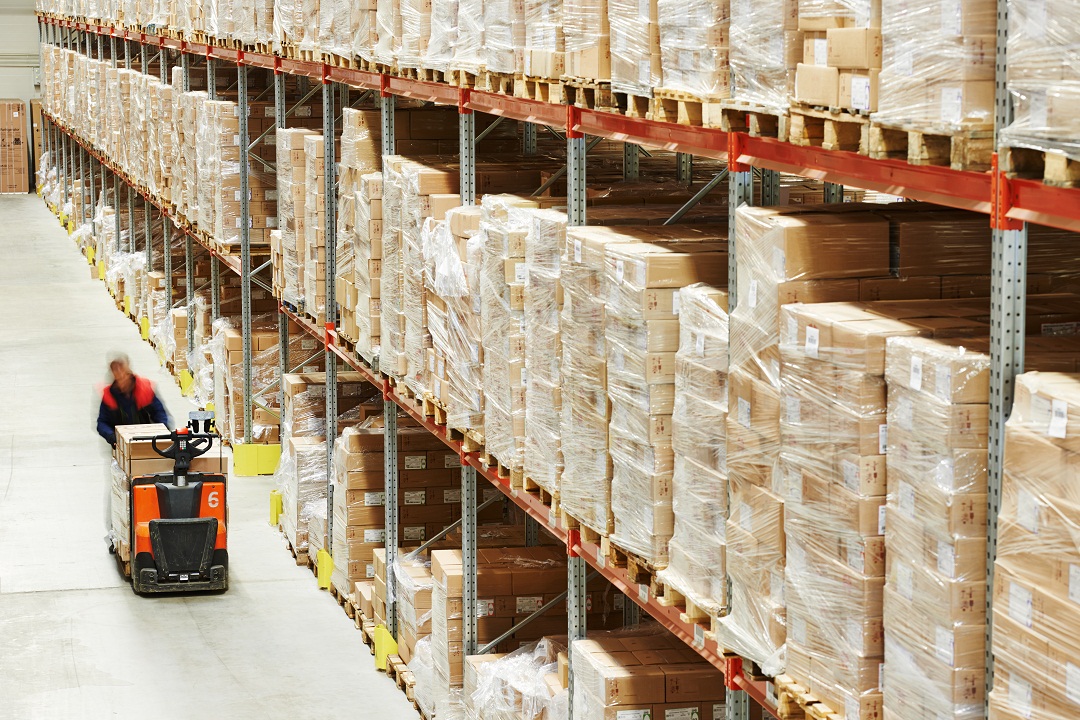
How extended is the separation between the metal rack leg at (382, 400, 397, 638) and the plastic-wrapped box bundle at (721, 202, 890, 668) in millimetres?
5066

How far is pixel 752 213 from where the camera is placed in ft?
16.3

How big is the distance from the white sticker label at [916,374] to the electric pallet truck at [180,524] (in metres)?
7.85

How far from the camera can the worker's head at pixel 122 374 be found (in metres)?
12.6

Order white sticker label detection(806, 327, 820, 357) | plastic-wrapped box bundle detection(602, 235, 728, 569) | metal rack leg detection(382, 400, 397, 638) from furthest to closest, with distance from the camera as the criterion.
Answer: metal rack leg detection(382, 400, 397, 638) → plastic-wrapped box bundle detection(602, 235, 728, 569) → white sticker label detection(806, 327, 820, 357)

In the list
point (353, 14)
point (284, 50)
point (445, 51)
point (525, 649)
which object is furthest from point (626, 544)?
point (284, 50)

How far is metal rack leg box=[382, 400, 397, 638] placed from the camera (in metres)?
10.0

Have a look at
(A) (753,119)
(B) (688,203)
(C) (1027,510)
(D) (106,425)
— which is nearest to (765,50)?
(A) (753,119)

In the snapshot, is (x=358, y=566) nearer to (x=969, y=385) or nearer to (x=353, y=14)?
(x=353, y=14)

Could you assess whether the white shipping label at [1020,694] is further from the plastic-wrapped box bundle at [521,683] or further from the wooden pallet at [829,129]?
the plastic-wrapped box bundle at [521,683]

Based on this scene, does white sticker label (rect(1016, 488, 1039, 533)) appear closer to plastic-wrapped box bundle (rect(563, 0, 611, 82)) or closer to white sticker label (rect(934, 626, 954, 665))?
white sticker label (rect(934, 626, 954, 665))

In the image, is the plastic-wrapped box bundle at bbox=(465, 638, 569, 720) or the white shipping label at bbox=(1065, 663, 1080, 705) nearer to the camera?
the white shipping label at bbox=(1065, 663, 1080, 705)

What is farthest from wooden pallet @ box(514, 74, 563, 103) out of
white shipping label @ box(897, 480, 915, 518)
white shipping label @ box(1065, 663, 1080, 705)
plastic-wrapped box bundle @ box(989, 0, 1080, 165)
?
white shipping label @ box(1065, 663, 1080, 705)

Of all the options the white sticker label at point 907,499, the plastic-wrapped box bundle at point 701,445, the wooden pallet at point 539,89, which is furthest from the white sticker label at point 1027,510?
the wooden pallet at point 539,89

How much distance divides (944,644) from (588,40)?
3.12m
